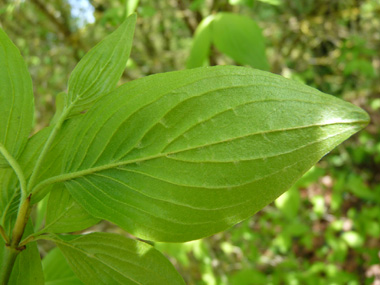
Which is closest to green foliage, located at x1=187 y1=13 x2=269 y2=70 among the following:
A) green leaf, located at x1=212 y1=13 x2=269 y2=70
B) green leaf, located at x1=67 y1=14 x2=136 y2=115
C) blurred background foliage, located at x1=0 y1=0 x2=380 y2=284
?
green leaf, located at x1=212 y1=13 x2=269 y2=70

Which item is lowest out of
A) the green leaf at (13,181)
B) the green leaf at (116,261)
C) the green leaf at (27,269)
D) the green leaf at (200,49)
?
the green leaf at (200,49)

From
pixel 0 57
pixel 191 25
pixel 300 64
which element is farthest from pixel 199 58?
pixel 300 64

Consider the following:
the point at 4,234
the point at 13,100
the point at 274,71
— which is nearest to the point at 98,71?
the point at 13,100

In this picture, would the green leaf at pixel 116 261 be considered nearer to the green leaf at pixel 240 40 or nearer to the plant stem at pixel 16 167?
the plant stem at pixel 16 167

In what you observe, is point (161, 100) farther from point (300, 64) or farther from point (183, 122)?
point (300, 64)

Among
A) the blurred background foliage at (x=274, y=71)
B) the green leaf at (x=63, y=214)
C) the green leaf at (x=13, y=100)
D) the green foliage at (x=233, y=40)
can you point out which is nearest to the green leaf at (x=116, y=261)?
the green leaf at (x=63, y=214)

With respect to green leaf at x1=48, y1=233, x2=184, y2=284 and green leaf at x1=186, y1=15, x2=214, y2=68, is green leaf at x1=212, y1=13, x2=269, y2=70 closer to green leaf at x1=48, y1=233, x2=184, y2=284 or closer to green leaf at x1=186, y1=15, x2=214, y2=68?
green leaf at x1=186, y1=15, x2=214, y2=68

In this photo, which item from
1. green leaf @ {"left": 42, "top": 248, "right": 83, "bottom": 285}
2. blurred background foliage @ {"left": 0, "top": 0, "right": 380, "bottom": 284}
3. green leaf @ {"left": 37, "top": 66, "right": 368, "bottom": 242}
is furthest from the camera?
blurred background foliage @ {"left": 0, "top": 0, "right": 380, "bottom": 284}
